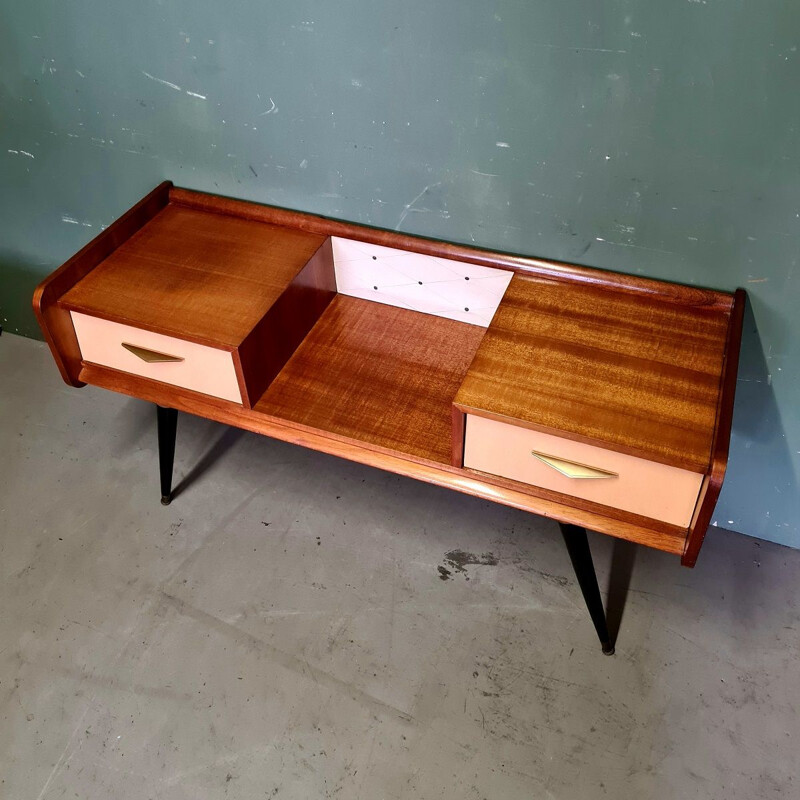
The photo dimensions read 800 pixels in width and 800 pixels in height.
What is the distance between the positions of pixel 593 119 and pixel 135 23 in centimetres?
80

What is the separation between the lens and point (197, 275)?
1.36m

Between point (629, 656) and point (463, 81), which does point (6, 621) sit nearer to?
point (629, 656)

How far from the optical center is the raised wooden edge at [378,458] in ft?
3.66

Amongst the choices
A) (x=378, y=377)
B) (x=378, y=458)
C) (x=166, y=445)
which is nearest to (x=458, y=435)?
(x=378, y=458)

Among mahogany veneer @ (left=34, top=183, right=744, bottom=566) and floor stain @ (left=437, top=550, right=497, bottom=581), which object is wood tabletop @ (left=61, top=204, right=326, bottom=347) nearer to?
mahogany veneer @ (left=34, top=183, right=744, bottom=566)

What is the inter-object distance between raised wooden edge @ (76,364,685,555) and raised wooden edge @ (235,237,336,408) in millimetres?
63

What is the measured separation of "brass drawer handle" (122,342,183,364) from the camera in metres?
1.29

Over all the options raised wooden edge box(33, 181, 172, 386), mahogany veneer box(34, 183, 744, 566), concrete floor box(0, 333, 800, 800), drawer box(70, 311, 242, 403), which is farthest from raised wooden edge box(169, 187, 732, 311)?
concrete floor box(0, 333, 800, 800)

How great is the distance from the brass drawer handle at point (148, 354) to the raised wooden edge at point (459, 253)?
0.35 meters

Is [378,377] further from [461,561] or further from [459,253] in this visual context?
[461,561]

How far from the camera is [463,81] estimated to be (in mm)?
1204

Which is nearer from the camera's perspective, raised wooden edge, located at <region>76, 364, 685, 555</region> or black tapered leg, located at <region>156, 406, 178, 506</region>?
raised wooden edge, located at <region>76, 364, 685, 555</region>

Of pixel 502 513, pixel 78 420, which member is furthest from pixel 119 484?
pixel 502 513

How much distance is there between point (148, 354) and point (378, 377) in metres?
0.38
